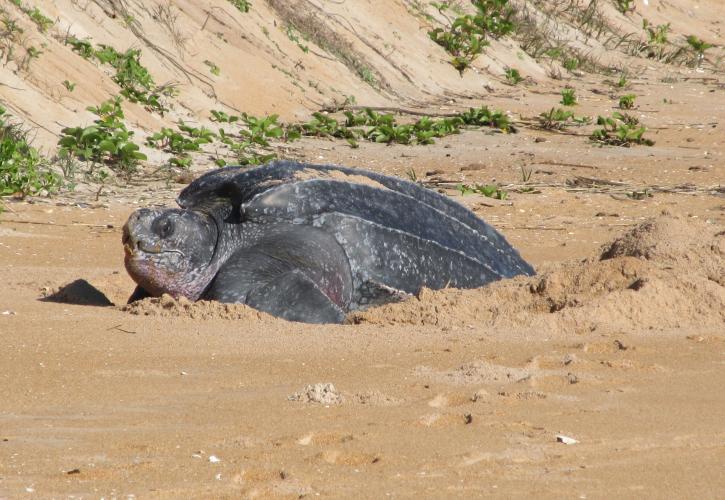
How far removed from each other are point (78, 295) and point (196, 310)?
68 cm

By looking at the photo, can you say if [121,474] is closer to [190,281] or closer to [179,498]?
[179,498]

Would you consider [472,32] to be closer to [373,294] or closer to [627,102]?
[627,102]

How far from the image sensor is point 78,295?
4047mm

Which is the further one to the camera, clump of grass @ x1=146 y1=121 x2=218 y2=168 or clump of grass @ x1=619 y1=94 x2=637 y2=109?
clump of grass @ x1=619 y1=94 x2=637 y2=109

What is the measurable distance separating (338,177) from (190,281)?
0.73 m

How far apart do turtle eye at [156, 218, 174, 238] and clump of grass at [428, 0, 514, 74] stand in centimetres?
918

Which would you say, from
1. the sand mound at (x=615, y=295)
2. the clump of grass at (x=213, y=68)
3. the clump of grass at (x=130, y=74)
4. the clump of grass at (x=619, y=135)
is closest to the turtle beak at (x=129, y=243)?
the sand mound at (x=615, y=295)

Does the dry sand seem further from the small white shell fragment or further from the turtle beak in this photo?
the turtle beak

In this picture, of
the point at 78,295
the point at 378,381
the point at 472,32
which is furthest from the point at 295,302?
the point at 472,32

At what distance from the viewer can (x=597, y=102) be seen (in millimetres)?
12430

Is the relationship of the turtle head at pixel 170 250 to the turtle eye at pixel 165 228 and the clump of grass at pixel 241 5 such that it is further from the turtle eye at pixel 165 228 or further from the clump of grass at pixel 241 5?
the clump of grass at pixel 241 5

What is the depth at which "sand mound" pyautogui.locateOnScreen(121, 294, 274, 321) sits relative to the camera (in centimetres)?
358

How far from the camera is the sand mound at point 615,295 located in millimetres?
3404

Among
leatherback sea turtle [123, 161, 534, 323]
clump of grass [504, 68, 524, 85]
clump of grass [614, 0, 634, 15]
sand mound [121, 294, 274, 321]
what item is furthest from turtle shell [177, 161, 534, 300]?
clump of grass [614, 0, 634, 15]
